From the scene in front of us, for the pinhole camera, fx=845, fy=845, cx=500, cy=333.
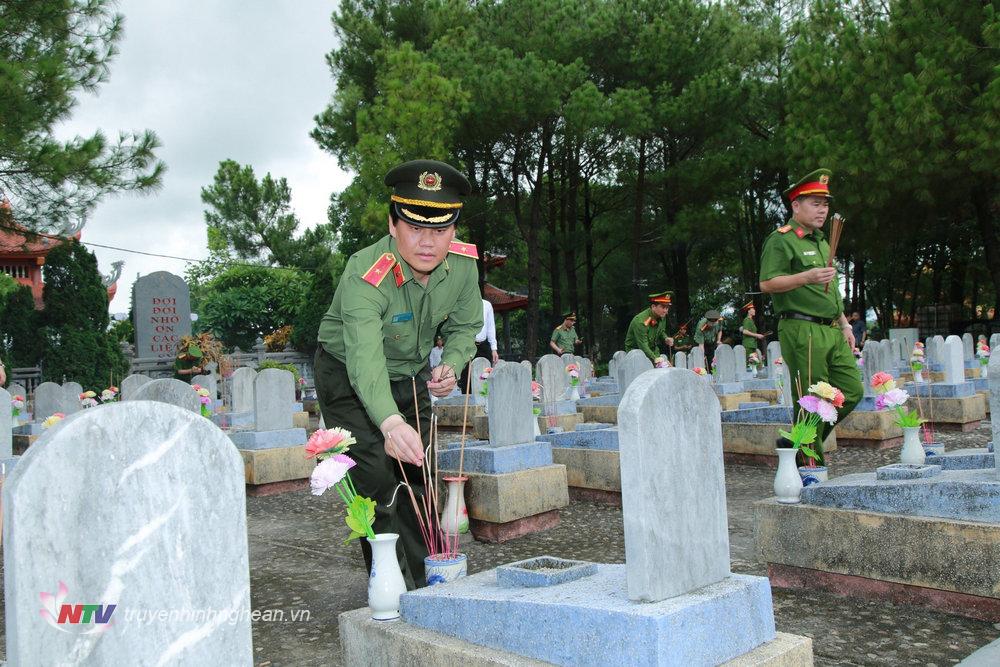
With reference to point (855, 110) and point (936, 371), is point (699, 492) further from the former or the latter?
point (855, 110)

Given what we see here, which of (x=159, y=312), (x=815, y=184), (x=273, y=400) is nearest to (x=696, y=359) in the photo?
(x=273, y=400)

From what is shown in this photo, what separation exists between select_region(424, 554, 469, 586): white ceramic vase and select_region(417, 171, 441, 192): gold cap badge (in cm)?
140

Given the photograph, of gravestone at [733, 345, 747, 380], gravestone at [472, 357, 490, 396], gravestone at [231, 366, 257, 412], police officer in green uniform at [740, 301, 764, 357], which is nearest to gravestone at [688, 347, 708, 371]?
gravestone at [733, 345, 747, 380]

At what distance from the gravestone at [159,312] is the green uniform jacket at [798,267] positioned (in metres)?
19.9

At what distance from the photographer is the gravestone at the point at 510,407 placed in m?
5.59

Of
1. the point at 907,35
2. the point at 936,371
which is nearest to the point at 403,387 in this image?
the point at 936,371

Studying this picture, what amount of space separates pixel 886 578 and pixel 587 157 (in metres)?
22.5

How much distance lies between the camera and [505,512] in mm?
5332

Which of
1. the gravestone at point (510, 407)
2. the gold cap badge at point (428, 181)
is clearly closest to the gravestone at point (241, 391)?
the gravestone at point (510, 407)

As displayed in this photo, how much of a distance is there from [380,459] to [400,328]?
534mm

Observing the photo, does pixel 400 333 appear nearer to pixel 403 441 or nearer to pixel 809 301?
pixel 403 441

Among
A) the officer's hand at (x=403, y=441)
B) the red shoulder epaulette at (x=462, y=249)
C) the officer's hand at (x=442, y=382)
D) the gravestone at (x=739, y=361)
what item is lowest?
the officer's hand at (x=403, y=441)

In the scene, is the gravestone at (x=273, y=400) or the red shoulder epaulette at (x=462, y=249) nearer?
the red shoulder epaulette at (x=462, y=249)

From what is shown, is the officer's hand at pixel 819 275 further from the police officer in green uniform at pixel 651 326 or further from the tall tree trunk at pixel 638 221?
the tall tree trunk at pixel 638 221
